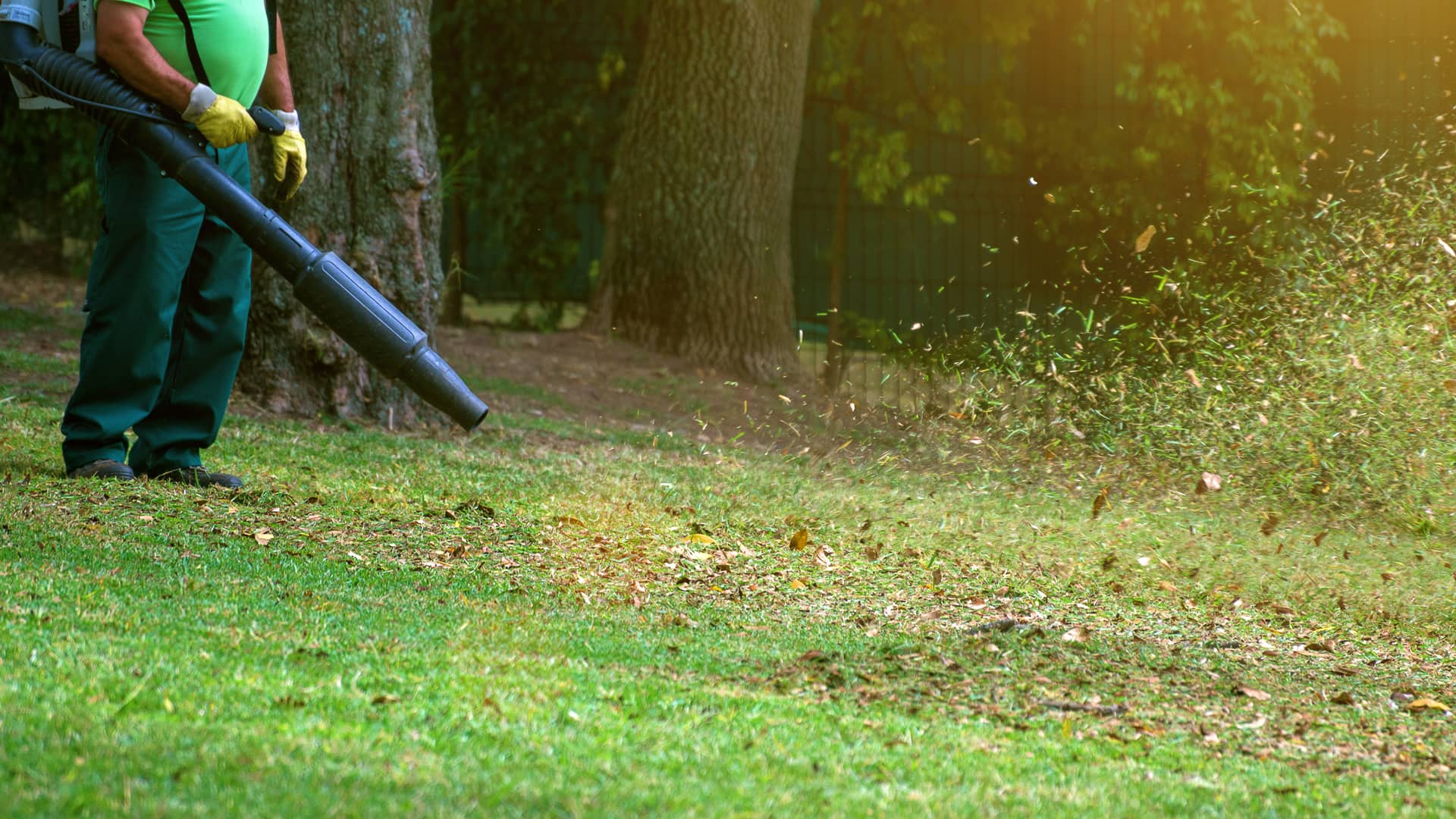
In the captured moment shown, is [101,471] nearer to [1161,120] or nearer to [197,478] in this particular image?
[197,478]

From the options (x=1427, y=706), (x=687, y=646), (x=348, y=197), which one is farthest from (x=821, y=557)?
(x=348, y=197)

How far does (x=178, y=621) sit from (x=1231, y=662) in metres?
2.69

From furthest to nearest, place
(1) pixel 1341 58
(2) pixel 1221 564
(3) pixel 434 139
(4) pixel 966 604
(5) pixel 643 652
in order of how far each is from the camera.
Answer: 1. (1) pixel 1341 58
2. (3) pixel 434 139
3. (2) pixel 1221 564
4. (4) pixel 966 604
5. (5) pixel 643 652

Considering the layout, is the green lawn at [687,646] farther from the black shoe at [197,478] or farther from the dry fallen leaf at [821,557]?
the black shoe at [197,478]

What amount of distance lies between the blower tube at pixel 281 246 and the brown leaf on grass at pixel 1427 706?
113 inches

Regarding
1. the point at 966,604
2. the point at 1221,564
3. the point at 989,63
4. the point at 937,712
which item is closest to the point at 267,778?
the point at 937,712

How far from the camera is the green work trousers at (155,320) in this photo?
5168 mm

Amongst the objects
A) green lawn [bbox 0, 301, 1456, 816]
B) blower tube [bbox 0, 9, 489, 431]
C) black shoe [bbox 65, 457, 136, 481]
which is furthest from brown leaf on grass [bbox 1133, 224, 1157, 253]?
black shoe [bbox 65, 457, 136, 481]

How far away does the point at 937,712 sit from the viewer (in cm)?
358

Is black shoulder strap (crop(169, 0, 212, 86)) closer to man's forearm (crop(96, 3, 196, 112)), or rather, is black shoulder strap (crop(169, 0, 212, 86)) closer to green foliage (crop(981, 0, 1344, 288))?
man's forearm (crop(96, 3, 196, 112))

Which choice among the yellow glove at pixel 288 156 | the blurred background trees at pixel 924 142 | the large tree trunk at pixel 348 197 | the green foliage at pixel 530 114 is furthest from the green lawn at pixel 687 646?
the green foliage at pixel 530 114

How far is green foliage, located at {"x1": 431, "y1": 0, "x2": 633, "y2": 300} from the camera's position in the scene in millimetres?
13078

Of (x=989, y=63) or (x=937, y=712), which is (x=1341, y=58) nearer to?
(x=989, y=63)

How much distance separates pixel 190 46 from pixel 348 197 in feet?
7.27
